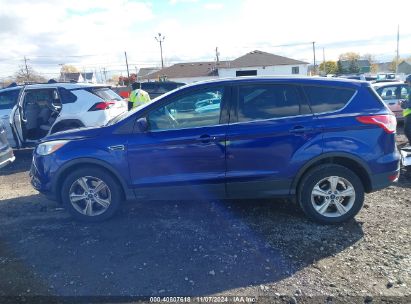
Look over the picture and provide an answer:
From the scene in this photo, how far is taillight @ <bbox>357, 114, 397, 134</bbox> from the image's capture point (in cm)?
388

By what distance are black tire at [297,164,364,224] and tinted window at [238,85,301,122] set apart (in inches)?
31.2

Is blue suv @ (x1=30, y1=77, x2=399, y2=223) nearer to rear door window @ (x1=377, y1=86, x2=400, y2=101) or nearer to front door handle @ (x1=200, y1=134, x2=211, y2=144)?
front door handle @ (x1=200, y1=134, x2=211, y2=144)

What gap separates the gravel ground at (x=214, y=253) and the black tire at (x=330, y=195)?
146 millimetres

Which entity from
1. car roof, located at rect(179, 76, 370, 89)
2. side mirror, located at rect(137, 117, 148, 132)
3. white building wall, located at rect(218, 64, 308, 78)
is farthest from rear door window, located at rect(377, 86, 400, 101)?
white building wall, located at rect(218, 64, 308, 78)

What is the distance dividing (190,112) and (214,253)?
1659 millimetres

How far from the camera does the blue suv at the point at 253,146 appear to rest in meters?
3.91

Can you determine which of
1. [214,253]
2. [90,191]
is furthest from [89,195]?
[214,253]

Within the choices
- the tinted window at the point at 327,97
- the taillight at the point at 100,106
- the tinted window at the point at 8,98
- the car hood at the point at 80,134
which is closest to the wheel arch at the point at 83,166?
the car hood at the point at 80,134

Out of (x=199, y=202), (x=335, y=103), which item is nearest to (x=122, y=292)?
(x=199, y=202)

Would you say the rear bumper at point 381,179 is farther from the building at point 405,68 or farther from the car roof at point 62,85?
the building at point 405,68

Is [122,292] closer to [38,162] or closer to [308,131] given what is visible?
[38,162]

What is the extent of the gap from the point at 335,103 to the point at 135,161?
2479mm

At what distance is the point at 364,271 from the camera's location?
3158 mm

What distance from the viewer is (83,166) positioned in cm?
424
